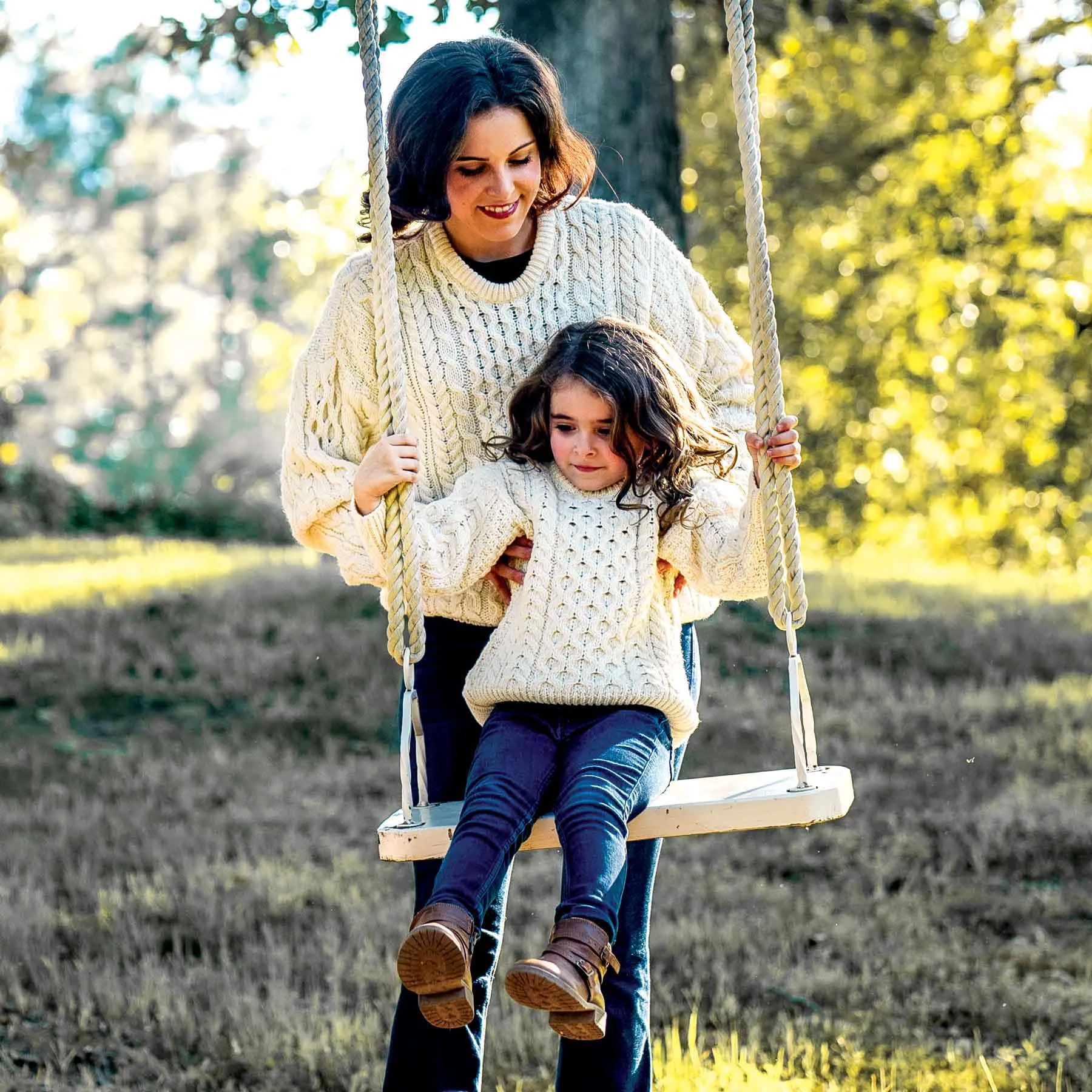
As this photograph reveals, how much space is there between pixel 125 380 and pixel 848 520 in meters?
28.8

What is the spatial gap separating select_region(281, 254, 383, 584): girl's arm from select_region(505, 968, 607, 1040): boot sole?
2.96 ft

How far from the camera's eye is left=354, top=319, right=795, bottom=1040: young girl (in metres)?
2.77

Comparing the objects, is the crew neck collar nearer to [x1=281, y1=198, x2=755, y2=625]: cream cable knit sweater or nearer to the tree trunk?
[x1=281, y1=198, x2=755, y2=625]: cream cable knit sweater

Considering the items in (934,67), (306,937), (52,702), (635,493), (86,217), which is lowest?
(306,937)

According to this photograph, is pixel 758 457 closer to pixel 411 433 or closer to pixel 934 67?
pixel 411 433

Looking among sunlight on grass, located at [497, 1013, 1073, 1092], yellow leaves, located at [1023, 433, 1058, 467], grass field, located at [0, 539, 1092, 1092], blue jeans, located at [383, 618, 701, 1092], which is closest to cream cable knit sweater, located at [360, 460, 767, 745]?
blue jeans, located at [383, 618, 701, 1092]

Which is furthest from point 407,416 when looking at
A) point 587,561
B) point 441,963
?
point 441,963

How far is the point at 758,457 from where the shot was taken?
9.34ft

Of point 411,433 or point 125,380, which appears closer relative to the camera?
point 411,433

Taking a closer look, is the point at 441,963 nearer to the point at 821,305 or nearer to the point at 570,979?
the point at 570,979

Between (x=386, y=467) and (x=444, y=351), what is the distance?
1.21ft

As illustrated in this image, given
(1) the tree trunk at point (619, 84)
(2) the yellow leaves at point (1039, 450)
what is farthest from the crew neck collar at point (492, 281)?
(2) the yellow leaves at point (1039, 450)

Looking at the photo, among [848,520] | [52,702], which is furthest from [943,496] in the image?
[52,702]

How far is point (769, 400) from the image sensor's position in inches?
113
